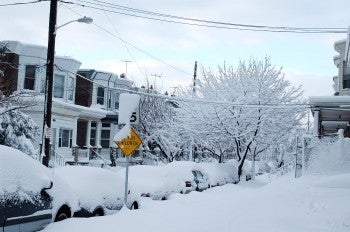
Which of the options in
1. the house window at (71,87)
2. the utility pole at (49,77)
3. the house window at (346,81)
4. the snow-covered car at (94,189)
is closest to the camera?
the snow-covered car at (94,189)

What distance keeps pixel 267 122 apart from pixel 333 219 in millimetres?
22789

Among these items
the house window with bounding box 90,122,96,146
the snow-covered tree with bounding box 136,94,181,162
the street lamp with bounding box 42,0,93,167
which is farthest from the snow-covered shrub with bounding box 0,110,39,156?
the house window with bounding box 90,122,96,146

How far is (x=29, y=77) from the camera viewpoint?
100ft

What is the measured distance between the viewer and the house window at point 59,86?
32.7 metres

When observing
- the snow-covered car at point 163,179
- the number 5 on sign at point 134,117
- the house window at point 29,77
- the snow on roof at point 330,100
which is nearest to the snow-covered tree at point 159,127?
the house window at point 29,77

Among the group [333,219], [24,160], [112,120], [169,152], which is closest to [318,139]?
[333,219]

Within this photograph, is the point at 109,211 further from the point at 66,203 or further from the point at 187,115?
the point at 187,115

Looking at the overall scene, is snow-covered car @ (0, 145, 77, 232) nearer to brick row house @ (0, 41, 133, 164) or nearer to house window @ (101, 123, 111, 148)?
brick row house @ (0, 41, 133, 164)

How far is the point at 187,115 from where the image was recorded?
113 feet

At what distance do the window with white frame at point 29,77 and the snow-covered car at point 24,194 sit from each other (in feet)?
73.2

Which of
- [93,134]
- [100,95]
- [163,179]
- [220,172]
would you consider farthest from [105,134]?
[163,179]

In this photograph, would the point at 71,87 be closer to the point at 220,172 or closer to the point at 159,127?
the point at 159,127

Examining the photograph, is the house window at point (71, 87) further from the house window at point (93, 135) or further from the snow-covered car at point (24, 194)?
the snow-covered car at point (24, 194)

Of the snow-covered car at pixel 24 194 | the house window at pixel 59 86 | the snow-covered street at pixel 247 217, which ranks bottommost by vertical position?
the snow-covered street at pixel 247 217
